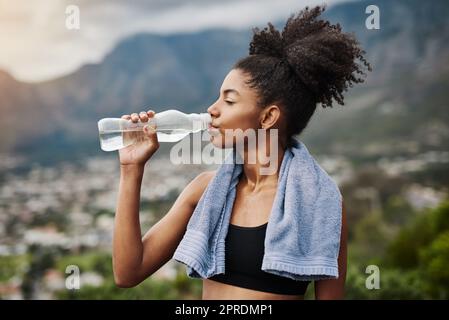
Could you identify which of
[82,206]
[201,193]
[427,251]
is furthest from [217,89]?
[201,193]

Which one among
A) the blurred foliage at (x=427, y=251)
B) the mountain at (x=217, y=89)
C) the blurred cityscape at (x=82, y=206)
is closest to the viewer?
the blurred foliage at (x=427, y=251)

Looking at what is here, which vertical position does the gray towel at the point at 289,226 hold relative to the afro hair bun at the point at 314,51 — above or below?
below

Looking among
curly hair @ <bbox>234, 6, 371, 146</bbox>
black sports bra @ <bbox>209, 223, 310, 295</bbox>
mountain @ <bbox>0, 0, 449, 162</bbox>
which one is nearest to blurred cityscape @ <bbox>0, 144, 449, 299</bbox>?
mountain @ <bbox>0, 0, 449, 162</bbox>

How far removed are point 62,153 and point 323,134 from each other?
2.04m

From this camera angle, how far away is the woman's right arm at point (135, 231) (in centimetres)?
164

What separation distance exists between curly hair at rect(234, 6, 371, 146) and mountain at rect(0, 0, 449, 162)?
3.22 m

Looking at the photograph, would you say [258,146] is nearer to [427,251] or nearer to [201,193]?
[201,193]

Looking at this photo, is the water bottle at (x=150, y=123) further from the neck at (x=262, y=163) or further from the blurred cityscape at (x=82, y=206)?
the blurred cityscape at (x=82, y=206)

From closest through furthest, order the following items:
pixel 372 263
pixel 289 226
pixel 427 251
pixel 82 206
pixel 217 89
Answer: pixel 289 226 < pixel 427 251 < pixel 372 263 < pixel 82 206 < pixel 217 89

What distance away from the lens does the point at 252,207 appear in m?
1.74

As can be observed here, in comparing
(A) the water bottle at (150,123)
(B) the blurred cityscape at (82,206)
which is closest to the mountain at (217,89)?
(B) the blurred cityscape at (82,206)

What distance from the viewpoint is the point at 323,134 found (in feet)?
17.1

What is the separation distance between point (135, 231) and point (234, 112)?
387 mm
